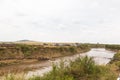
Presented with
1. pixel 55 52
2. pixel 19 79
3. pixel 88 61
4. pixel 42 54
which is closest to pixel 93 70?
pixel 88 61

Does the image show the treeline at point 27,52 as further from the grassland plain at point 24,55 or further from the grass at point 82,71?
the grass at point 82,71

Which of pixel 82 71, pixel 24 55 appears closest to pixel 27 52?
pixel 24 55

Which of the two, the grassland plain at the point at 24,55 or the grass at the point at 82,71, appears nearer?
the grass at the point at 82,71

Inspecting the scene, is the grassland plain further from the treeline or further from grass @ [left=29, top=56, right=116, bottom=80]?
grass @ [left=29, top=56, right=116, bottom=80]

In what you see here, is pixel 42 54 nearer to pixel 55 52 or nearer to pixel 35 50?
pixel 35 50

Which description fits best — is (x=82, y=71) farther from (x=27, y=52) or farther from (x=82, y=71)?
(x=27, y=52)

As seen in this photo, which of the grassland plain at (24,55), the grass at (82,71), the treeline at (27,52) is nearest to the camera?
the grass at (82,71)

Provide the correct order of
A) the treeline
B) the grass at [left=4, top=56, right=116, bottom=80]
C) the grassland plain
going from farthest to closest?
the treeline < the grassland plain < the grass at [left=4, top=56, right=116, bottom=80]

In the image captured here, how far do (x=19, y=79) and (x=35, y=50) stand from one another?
49.7m

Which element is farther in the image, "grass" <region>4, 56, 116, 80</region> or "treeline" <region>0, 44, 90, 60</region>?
"treeline" <region>0, 44, 90, 60</region>

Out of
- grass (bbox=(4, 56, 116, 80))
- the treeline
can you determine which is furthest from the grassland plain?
grass (bbox=(4, 56, 116, 80))

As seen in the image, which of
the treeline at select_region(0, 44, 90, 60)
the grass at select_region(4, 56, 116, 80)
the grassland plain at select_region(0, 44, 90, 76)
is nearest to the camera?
the grass at select_region(4, 56, 116, 80)

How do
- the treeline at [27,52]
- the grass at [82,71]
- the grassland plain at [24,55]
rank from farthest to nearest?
1. the treeline at [27,52]
2. the grassland plain at [24,55]
3. the grass at [82,71]

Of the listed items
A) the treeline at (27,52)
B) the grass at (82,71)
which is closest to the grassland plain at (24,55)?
the treeline at (27,52)
